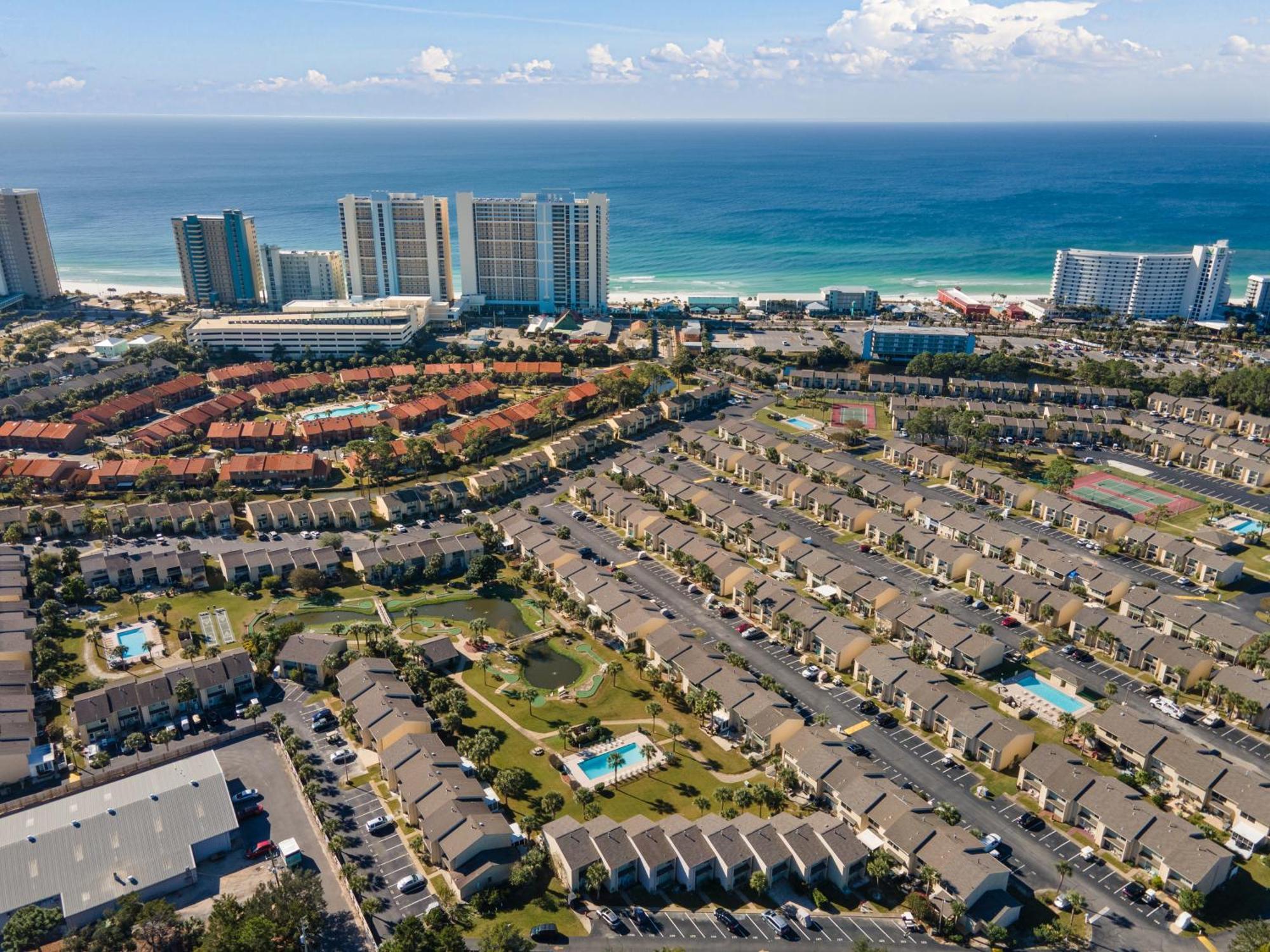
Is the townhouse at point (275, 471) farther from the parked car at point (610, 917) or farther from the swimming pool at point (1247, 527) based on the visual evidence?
the swimming pool at point (1247, 527)

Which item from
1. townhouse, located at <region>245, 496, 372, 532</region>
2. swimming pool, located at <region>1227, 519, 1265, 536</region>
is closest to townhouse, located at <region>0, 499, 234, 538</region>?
townhouse, located at <region>245, 496, 372, 532</region>

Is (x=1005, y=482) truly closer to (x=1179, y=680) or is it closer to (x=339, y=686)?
(x=1179, y=680)

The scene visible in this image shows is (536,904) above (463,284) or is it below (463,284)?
below

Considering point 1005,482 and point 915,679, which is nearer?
point 915,679

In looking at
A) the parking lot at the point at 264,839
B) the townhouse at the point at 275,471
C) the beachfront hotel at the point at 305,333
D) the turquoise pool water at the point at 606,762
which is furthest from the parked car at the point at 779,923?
the beachfront hotel at the point at 305,333

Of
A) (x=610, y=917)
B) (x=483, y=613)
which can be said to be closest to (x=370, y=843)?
(x=610, y=917)

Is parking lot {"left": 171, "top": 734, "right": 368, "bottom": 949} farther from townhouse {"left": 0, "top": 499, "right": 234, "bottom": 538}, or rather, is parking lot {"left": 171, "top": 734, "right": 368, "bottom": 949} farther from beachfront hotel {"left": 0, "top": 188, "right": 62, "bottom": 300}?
beachfront hotel {"left": 0, "top": 188, "right": 62, "bottom": 300}

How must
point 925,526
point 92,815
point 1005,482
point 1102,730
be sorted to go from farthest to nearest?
point 1005,482 < point 925,526 < point 1102,730 < point 92,815

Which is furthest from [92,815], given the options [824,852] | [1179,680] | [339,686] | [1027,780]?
[1179,680]
